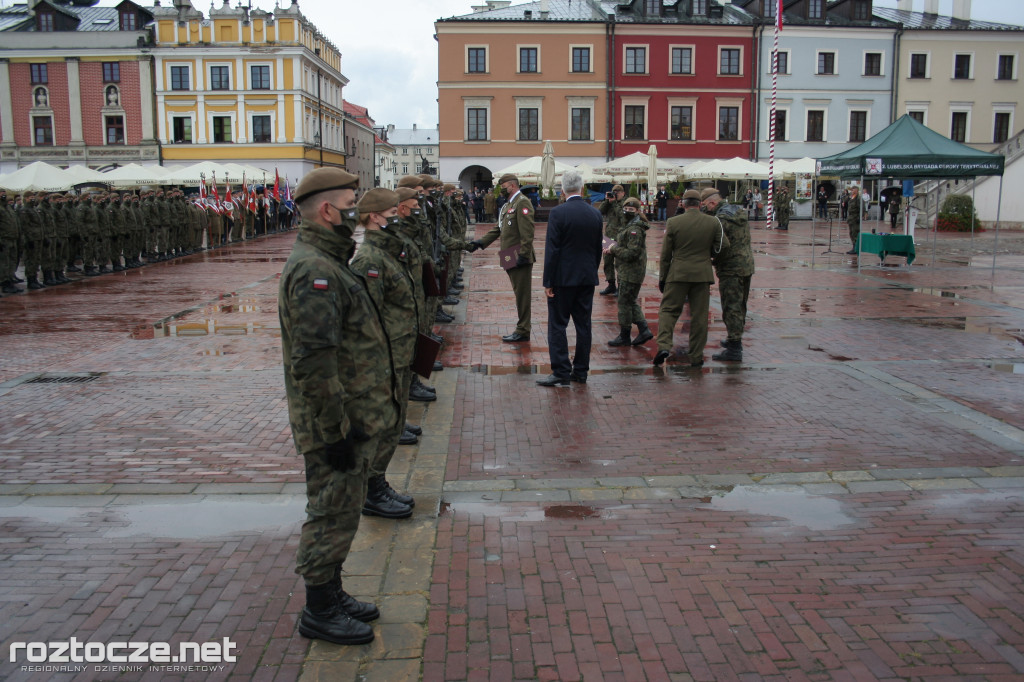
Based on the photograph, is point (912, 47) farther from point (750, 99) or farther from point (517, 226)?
point (517, 226)

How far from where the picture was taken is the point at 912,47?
49.0 meters

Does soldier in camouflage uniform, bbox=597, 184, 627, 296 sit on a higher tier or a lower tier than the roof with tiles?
lower

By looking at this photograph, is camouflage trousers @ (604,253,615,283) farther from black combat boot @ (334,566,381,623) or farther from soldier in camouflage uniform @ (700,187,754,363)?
black combat boot @ (334,566,381,623)

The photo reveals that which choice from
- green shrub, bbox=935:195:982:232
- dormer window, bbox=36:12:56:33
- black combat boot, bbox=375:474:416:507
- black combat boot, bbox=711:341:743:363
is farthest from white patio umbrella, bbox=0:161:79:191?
dormer window, bbox=36:12:56:33

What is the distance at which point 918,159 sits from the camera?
17.0m

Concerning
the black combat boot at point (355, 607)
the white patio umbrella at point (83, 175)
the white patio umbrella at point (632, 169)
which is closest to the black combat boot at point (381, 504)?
the black combat boot at point (355, 607)

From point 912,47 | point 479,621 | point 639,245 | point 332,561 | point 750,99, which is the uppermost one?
point 912,47

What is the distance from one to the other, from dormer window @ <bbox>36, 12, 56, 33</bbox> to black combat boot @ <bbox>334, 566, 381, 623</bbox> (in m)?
65.4

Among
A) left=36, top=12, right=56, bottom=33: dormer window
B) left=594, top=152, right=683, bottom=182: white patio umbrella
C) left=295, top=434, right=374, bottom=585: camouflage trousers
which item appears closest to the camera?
left=295, top=434, right=374, bottom=585: camouflage trousers

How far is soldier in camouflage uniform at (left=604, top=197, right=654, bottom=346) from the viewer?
10344mm

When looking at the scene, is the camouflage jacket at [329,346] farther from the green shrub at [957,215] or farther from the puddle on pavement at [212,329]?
the green shrub at [957,215]

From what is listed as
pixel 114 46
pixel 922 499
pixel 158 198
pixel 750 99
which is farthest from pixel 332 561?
pixel 114 46

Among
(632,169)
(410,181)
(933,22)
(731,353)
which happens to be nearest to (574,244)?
(410,181)

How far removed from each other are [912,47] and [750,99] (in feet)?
32.5
